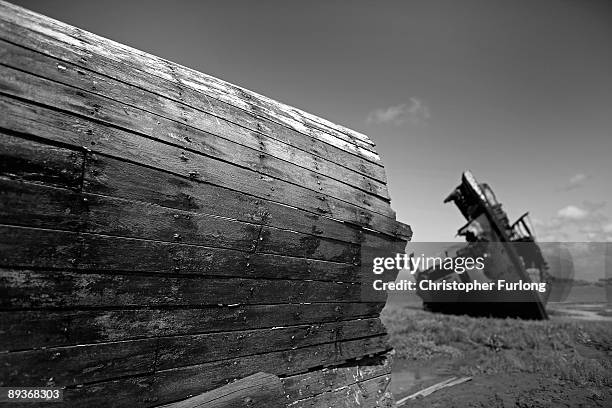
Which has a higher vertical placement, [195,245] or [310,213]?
[310,213]

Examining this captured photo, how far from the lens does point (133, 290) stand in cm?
213

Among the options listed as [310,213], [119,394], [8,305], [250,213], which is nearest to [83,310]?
[8,305]

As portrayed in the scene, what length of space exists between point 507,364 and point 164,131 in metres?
9.33

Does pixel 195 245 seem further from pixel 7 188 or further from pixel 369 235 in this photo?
pixel 369 235

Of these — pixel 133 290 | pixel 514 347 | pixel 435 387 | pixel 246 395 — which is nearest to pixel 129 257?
pixel 133 290

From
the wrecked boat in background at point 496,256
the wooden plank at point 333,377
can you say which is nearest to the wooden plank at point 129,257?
the wooden plank at point 333,377

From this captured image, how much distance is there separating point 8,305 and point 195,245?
95cm

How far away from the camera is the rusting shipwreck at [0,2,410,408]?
1846mm

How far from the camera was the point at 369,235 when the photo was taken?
359 cm

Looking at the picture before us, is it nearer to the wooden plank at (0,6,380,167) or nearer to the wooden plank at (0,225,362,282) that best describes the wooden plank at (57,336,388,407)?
the wooden plank at (0,225,362,282)

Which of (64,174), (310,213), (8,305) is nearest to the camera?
(8,305)

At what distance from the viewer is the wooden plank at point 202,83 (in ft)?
7.43

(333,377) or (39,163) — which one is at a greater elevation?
(39,163)

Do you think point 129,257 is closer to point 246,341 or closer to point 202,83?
point 246,341
